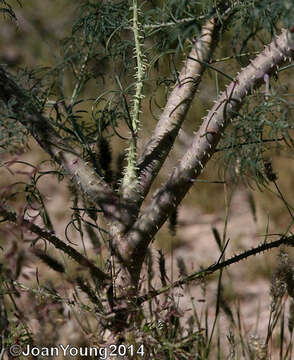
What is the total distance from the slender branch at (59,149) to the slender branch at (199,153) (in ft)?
0.20

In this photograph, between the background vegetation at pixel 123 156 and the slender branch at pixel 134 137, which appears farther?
the slender branch at pixel 134 137

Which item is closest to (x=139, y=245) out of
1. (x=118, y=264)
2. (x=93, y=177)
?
(x=118, y=264)

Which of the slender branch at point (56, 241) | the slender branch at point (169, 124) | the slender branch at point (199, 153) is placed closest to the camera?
the slender branch at point (56, 241)

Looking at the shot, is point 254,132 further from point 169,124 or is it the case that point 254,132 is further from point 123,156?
point 123,156

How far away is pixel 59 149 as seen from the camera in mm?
1127

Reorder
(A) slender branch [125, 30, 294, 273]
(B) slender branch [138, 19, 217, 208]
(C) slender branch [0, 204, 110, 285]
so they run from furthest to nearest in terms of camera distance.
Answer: (B) slender branch [138, 19, 217, 208] → (A) slender branch [125, 30, 294, 273] → (C) slender branch [0, 204, 110, 285]

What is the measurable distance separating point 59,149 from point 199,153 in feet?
0.86

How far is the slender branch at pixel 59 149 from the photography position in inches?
43.2

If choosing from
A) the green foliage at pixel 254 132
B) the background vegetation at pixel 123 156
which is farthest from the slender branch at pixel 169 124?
the green foliage at pixel 254 132

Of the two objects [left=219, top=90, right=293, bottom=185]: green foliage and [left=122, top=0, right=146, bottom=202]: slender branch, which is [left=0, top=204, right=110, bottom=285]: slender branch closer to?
[left=122, top=0, right=146, bottom=202]: slender branch

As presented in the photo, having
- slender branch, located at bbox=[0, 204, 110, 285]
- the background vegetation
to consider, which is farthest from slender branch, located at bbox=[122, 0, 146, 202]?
slender branch, located at bbox=[0, 204, 110, 285]

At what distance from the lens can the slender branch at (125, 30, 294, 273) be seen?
3.53ft

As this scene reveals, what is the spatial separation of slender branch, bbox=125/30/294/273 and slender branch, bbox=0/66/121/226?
6 cm

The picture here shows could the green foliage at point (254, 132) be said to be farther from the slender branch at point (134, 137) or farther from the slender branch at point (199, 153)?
the slender branch at point (134, 137)
